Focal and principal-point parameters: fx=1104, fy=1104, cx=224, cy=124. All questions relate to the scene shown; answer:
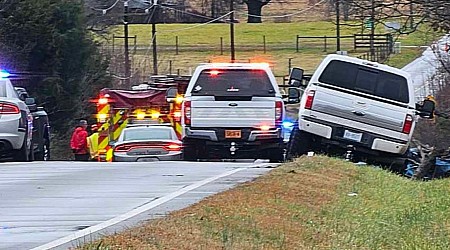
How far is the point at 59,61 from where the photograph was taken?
119 feet

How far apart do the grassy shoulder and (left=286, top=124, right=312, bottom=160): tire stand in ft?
17.8

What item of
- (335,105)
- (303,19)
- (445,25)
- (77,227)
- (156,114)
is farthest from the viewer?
(303,19)

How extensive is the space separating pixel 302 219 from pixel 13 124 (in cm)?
926

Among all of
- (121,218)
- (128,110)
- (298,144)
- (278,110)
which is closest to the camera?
(121,218)

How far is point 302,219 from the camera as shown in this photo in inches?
414

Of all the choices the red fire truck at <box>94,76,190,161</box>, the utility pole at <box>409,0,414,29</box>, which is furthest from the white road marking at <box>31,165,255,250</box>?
the red fire truck at <box>94,76,190,161</box>

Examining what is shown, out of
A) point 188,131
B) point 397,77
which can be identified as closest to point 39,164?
point 188,131

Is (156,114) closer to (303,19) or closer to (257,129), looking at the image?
(257,129)

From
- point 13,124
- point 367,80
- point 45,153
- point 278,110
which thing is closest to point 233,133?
point 278,110

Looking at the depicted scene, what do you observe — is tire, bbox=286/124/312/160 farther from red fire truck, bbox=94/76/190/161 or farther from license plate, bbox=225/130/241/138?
red fire truck, bbox=94/76/190/161

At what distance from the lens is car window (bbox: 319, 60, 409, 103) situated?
19.7m

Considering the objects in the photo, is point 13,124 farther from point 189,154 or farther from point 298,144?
point 298,144

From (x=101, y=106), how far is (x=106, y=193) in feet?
59.9

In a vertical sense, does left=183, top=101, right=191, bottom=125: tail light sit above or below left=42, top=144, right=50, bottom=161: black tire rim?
above
